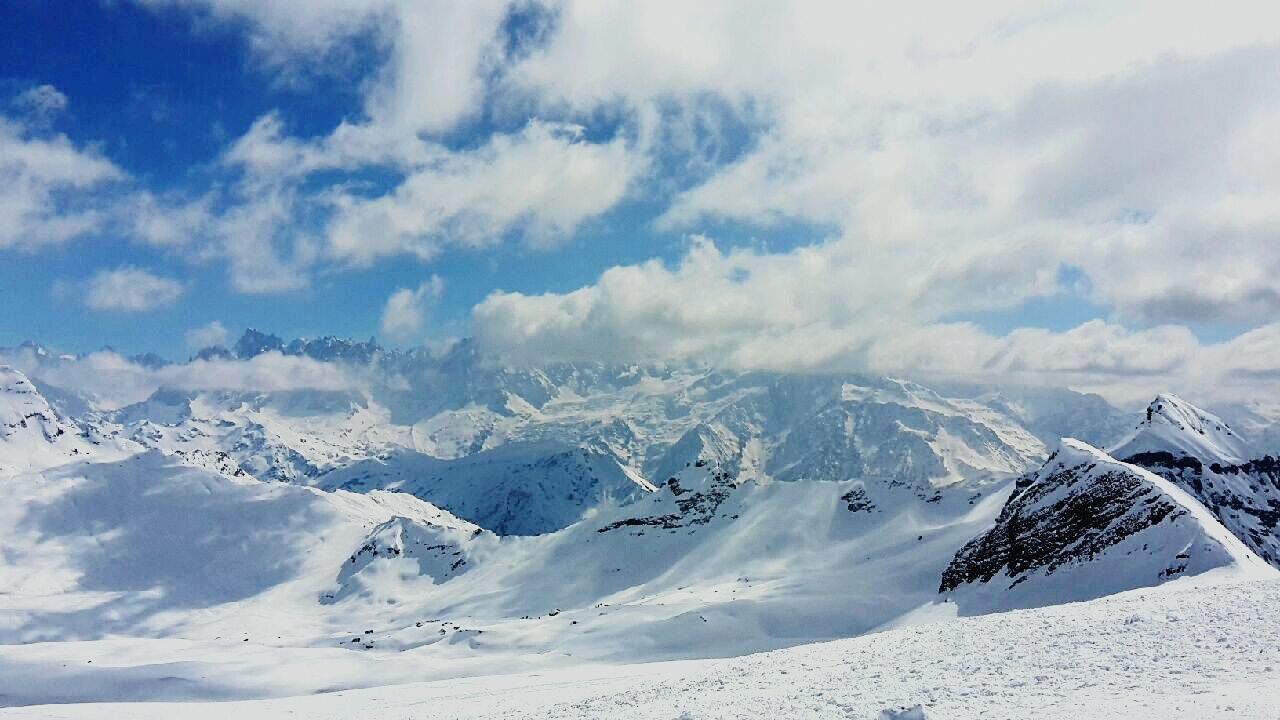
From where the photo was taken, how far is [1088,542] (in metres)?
71.0

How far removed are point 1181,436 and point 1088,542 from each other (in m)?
105

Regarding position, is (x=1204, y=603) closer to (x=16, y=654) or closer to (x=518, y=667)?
(x=518, y=667)

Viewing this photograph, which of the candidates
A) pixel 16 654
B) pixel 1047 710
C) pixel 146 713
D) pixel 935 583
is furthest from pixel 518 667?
pixel 1047 710

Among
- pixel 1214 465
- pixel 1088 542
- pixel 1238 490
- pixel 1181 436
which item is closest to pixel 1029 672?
pixel 1088 542

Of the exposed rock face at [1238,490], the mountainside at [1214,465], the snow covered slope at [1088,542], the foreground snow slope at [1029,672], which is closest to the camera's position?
the foreground snow slope at [1029,672]

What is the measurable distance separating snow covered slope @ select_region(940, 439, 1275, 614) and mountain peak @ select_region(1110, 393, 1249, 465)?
6889cm

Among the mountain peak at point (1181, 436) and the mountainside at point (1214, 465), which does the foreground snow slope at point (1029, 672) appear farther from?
the mountain peak at point (1181, 436)

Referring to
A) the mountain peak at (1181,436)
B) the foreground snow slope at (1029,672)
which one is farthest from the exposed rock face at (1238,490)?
the foreground snow slope at (1029,672)

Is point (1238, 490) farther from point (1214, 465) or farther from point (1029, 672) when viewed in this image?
point (1029, 672)

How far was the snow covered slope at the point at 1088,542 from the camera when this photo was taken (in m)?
60.9

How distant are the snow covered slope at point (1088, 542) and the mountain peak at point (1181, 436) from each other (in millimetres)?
68894

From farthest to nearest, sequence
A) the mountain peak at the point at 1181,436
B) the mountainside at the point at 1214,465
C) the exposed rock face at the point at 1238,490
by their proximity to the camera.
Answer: the mountain peak at the point at 1181,436 → the mountainside at the point at 1214,465 → the exposed rock face at the point at 1238,490

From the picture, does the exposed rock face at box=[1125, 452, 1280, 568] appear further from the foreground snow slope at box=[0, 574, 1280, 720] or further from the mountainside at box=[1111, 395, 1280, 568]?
the foreground snow slope at box=[0, 574, 1280, 720]

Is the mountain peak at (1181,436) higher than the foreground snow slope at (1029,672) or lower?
higher
